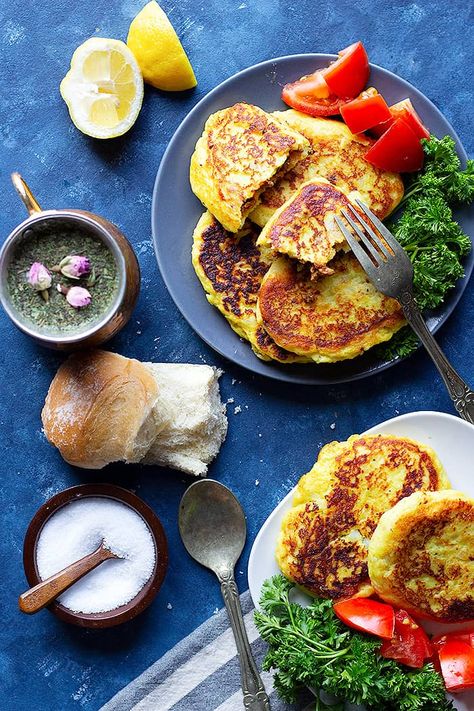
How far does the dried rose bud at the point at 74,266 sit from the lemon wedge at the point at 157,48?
3.14 ft

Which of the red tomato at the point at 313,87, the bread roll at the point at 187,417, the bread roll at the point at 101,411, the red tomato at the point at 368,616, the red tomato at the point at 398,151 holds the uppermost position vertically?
the red tomato at the point at 313,87

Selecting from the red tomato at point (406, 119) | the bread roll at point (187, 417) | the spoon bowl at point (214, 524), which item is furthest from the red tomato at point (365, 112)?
the spoon bowl at point (214, 524)

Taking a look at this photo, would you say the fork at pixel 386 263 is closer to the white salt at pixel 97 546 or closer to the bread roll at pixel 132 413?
the bread roll at pixel 132 413

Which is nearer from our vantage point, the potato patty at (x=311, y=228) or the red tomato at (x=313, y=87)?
the potato patty at (x=311, y=228)

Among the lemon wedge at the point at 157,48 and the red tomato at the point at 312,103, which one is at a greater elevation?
the lemon wedge at the point at 157,48

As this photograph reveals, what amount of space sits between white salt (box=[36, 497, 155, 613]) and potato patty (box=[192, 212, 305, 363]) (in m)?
0.93

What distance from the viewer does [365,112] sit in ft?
12.3

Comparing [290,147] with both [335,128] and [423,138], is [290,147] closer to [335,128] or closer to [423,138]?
[335,128]

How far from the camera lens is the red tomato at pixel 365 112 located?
3725 millimetres

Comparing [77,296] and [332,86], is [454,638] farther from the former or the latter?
[332,86]

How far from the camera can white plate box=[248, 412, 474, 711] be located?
3.76 meters

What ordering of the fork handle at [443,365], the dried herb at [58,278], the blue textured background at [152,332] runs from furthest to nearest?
the blue textured background at [152,332]
the fork handle at [443,365]
the dried herb at [58,278]

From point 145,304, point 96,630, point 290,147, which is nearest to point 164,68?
point 290,147

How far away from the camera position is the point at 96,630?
13.1 feet
